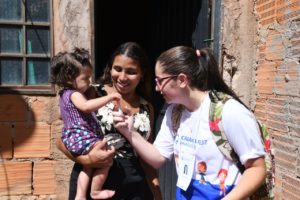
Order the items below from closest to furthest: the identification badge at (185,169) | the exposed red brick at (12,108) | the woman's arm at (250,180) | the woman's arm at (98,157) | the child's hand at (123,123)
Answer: the woman's arm at (250,180) < the identification badge at (185,169) < the child's hand at (123,123) < the woman's arm at (98,157) < the exposed red brick at (12,108)

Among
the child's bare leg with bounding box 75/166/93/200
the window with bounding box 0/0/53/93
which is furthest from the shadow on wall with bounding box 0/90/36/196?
the child's bare leg with bounding box 75/166/93/200

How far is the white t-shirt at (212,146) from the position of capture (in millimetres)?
1698

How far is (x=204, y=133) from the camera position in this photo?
1825 millimetres

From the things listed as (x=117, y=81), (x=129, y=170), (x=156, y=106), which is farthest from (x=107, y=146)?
(x=156, y=106)

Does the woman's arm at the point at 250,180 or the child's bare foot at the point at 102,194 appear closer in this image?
the woman's arm at the point at 250,180

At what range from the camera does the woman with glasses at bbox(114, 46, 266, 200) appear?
1.70 m

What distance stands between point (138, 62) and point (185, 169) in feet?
2.65

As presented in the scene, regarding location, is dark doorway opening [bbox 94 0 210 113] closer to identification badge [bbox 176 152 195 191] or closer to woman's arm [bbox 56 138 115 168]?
woman's arm [bbox 56 138 115 168]

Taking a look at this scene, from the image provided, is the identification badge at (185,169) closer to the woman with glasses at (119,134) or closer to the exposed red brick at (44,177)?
the woman with glasses at (119,134)

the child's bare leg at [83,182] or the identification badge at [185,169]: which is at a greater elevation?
the identification badge at [185,169]

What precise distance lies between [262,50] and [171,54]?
6.16 feet

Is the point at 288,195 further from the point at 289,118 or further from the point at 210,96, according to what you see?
the point at 210,96

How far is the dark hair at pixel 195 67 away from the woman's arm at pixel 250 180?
1.06 feet

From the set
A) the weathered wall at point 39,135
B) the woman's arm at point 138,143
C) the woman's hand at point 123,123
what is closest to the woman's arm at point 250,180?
the woman's arm at point 138,143
